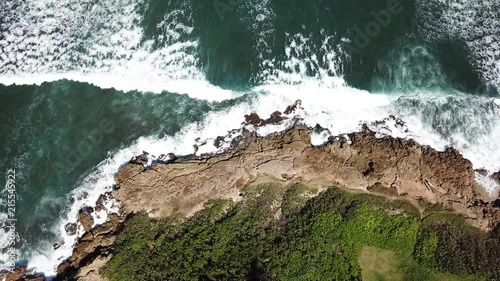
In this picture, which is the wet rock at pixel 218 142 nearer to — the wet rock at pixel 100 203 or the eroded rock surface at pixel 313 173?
the eroded rock surface at pixel 313 173

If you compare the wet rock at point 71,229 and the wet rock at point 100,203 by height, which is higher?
the wet rock at point 100,203

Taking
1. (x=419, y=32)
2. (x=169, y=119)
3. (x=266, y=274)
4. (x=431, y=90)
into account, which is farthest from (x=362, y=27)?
(x=266, y=274)

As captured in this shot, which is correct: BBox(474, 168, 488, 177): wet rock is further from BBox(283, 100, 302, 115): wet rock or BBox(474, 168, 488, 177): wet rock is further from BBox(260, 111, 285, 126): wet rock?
BBox(260, 111, 285, 126): wet rock

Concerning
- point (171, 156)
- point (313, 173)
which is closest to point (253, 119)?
point (313, 173)

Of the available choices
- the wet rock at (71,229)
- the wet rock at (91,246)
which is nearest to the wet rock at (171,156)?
the wet rock at (91,246)

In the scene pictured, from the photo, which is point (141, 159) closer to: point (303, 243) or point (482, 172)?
point (303, 243)
